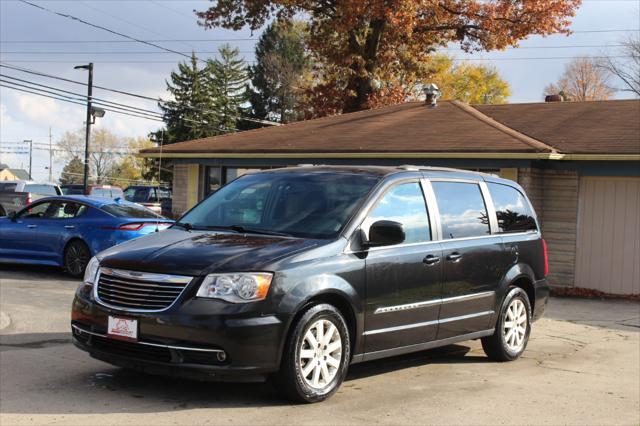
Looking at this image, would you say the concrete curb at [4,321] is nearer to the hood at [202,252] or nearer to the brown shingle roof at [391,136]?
the hood at [202,252]

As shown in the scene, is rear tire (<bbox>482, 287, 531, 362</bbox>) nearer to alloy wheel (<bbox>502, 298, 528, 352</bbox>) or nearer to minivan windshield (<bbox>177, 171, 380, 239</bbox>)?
alloy wheel (<bbox>502, 298, 528, 352</bbox>)

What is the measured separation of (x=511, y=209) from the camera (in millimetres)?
8305

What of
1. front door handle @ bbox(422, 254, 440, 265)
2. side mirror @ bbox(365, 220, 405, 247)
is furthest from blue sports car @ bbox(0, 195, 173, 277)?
side mirror @ bbox(365, 220, 405, 247)

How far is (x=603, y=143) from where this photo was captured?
15508 millimetres

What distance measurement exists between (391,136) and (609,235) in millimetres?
5334

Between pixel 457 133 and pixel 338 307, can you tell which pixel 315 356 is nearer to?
pixel 338 307

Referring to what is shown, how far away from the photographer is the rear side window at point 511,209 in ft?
26.5

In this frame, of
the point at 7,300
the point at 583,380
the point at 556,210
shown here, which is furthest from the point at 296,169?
Result: the point at 556,210

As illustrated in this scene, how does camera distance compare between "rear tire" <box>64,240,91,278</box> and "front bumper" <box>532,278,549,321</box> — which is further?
"rear tire" <box>64,240,91,278</box>

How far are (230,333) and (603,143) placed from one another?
481 inches

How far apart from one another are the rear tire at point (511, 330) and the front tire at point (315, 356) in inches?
92.4

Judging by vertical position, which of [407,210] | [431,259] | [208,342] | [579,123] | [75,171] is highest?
[579,123]

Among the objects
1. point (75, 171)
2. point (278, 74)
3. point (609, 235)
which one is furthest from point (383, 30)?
point (75, 171)

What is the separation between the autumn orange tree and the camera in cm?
2891
